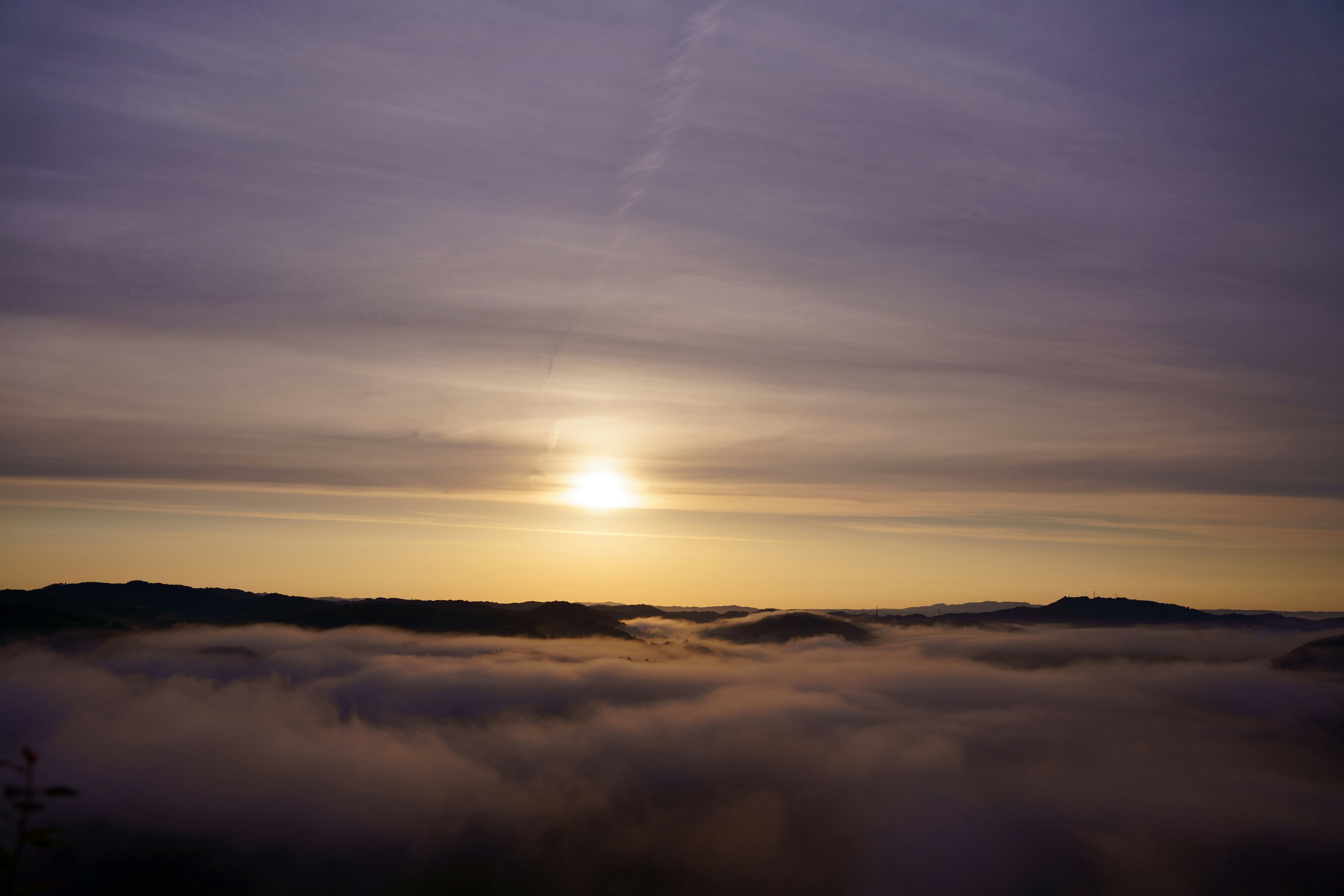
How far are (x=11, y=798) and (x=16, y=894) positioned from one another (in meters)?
2.25

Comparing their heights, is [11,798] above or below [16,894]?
above

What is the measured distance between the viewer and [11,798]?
19.0 m

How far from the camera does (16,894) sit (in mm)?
18828
